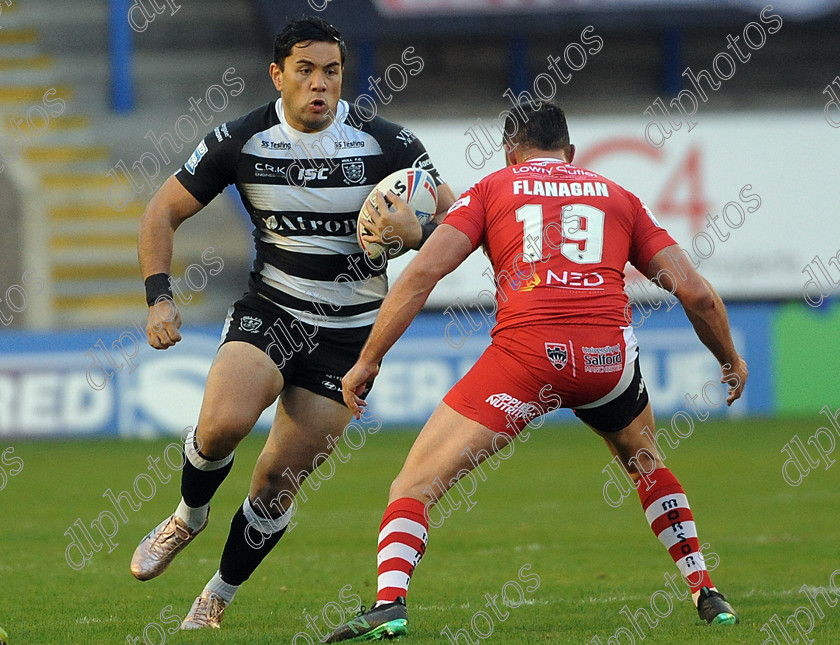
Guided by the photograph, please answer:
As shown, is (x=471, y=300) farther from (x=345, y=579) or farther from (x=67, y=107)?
(x=345, y=579)

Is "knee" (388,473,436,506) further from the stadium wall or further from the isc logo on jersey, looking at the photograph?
the stadium wall

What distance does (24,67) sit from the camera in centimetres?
2359

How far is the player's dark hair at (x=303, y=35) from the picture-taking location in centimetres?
539

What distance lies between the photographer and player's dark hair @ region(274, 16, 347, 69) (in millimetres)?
5387

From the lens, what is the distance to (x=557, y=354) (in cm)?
468

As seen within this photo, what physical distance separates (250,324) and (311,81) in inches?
45.6

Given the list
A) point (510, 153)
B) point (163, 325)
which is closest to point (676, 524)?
point (510, 153)

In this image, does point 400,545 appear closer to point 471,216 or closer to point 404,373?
point 471,216

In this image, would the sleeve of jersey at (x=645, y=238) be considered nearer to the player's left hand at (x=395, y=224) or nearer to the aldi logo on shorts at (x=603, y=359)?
the aldi logo on shorts at (x=603, y=359)

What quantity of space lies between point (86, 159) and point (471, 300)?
7.90m

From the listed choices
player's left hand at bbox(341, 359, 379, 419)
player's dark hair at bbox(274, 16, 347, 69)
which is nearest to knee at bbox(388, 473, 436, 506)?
player's left hand at bbox(341, 359, 379, 419)

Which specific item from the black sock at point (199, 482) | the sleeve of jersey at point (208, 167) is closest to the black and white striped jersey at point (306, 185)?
the sleeve of jersey at point (208, 167)

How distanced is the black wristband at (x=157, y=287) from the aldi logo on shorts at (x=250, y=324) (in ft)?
1.19

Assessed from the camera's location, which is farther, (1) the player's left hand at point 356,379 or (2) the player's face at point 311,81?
(2) the player's face at point 311,81
